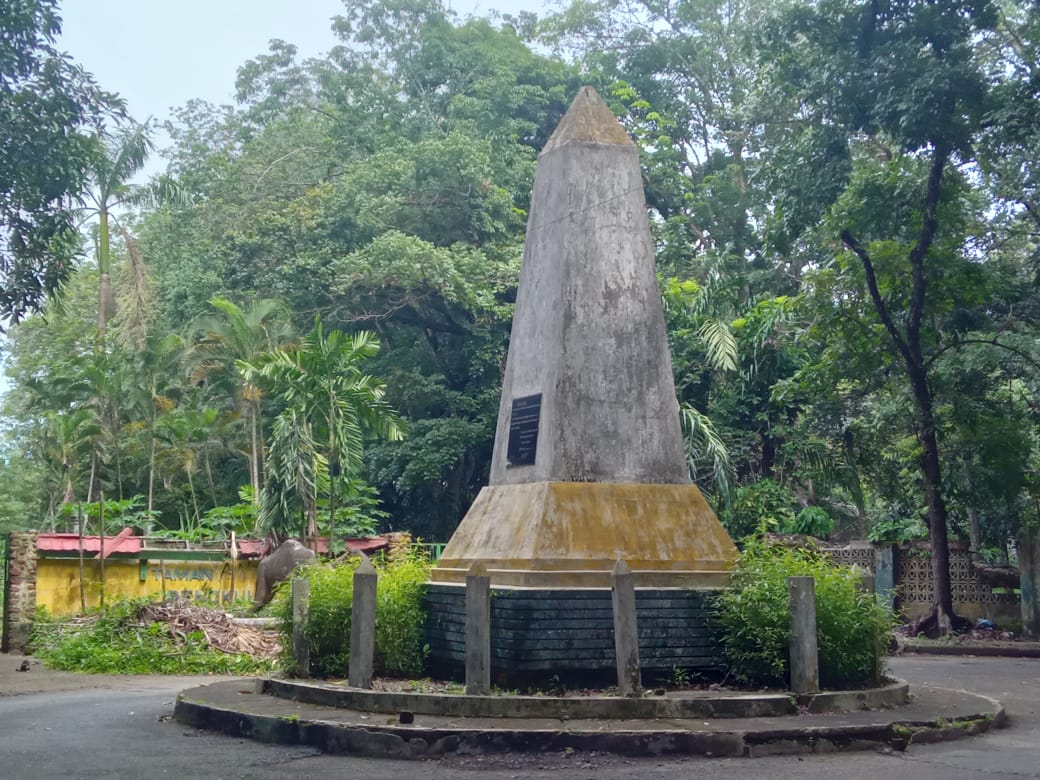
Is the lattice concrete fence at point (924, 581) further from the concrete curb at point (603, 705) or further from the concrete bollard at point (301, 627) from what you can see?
the concrete bollard at point (301, 627)

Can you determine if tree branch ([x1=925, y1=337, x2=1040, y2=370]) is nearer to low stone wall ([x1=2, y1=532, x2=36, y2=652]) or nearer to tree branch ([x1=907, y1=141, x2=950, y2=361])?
tree branch ([x1=907, y1=141, x2=950, y2=361])

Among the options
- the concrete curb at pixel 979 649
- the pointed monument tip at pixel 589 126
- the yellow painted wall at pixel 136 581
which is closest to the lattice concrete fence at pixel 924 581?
the concrete curb at pixel 979 649

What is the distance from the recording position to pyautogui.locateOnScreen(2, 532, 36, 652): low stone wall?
16.5 m

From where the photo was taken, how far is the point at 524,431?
10.2m

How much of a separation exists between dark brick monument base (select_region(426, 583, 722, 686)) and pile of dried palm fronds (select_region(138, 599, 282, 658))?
6.88m

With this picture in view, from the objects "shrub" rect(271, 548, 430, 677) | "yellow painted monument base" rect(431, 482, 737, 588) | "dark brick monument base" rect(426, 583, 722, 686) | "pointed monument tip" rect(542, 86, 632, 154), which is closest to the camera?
"dark brick monument base" rect(426, 583, 722, 686)

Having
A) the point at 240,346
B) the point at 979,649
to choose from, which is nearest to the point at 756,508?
the point at 979,649

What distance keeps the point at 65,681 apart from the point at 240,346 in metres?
13.3

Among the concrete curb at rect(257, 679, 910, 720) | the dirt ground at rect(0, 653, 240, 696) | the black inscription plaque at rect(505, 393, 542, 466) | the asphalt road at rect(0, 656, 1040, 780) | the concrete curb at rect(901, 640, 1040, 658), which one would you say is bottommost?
the concrete curb at rect(901, 640, 1040, 658)

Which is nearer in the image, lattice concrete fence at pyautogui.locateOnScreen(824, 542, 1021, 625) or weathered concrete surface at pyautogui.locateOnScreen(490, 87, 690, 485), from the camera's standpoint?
weathered concrete surface at pyautogui.locateOnScreen(490, 87, 690, 485)

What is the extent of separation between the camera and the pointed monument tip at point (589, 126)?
10.6 metres

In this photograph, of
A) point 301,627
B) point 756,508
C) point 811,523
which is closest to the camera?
point 301,627

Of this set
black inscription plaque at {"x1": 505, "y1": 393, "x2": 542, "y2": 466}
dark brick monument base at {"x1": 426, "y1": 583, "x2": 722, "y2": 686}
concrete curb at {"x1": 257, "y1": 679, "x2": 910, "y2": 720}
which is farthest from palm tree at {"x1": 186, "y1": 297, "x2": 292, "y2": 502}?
concrete curb at {"x1": 257, "y1": 679, "x2": 910, "y2": 720}

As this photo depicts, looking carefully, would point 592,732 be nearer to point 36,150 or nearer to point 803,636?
point 803,636
